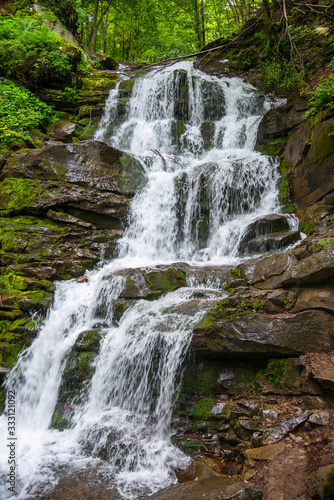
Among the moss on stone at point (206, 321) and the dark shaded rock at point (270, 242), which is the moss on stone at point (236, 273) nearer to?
the dark shaded rock at point (270, 242)

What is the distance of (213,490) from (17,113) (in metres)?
11.9

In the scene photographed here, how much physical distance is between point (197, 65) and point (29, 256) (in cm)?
1348

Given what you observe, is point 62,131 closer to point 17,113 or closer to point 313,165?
point 17,113

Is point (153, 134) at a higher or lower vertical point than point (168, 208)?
higher

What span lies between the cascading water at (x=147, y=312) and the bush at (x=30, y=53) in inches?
122

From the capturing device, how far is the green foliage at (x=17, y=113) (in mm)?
10195

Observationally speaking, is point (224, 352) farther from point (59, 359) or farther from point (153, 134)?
point (153, 134)

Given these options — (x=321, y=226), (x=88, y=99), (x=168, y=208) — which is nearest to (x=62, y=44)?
(x=88, y=99)

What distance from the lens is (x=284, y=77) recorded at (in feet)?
38.3


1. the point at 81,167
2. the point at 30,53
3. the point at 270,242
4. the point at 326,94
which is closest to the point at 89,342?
the point at 270,242

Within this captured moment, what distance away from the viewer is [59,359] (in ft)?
20.3

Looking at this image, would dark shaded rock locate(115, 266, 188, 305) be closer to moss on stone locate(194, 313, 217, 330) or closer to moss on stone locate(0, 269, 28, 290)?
moss on stone locate(194, 313, 217, 330)

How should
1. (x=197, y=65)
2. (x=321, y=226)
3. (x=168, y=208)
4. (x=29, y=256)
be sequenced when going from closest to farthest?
(x=321, y=226), (x=29, y=256), (x=168, y=208), (x=197, y=65)

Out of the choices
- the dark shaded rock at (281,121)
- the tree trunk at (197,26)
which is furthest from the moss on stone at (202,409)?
the tree trunk at (197,26)
